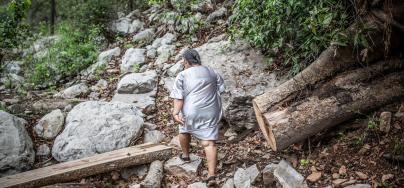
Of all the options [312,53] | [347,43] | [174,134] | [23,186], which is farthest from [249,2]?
[23,186]

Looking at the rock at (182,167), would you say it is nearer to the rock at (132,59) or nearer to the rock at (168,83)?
the rock at (168,83)

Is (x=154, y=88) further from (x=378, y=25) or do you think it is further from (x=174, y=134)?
(x=378, y=25)

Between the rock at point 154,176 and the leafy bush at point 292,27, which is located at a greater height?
the leafy bush at point 292,27

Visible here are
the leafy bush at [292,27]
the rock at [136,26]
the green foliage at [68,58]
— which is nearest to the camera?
the leafy bush at [292,27]

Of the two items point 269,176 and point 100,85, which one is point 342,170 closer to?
point 269,176

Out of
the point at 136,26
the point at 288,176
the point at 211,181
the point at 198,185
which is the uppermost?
the point at 136,26

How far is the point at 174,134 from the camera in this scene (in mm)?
6082

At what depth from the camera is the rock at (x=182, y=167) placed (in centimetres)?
487

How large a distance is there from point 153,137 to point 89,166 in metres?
1.49

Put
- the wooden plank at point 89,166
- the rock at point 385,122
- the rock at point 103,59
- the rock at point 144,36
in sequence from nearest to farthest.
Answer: the rock at point 385,122 → the wooden plank at point 89,166 → the rock at point 103,59 → the rock at point 144,36

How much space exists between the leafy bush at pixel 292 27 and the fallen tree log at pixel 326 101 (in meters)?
0.57

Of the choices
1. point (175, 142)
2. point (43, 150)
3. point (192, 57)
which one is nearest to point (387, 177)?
point (192, 57)

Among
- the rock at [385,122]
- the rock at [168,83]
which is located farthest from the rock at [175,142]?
the rock at [385,122]

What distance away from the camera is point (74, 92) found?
766 centimetres
